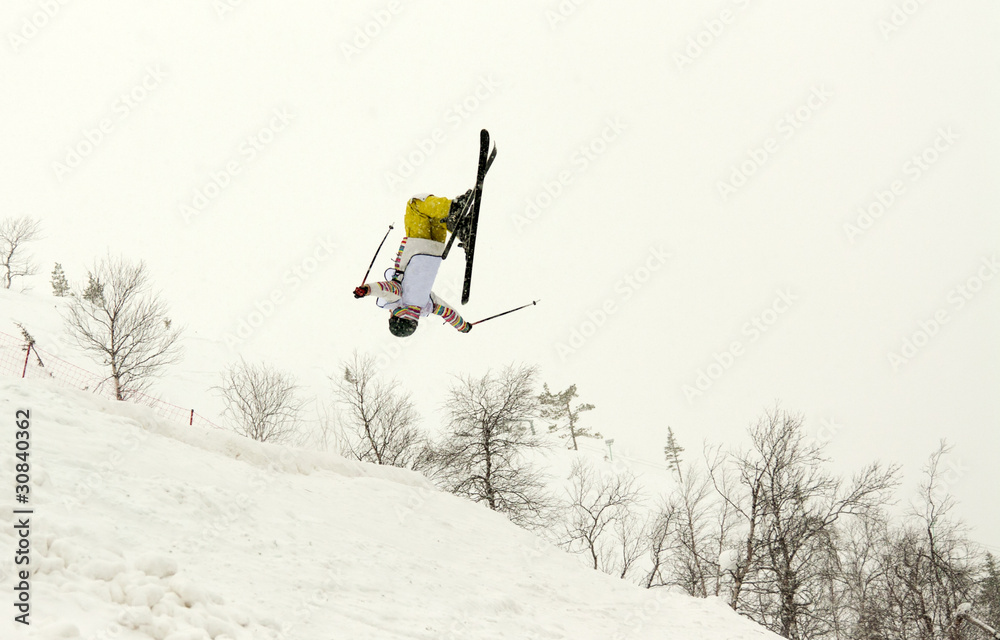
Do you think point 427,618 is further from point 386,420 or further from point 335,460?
point 386,420

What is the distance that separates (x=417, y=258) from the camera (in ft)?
23.8

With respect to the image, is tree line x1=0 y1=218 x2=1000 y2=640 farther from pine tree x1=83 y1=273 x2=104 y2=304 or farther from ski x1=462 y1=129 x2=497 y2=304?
ski x1=462 y1=129 x2=497 y2=304

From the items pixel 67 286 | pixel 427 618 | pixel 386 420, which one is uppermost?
pixel 67 286

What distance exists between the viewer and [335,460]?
13.2 m

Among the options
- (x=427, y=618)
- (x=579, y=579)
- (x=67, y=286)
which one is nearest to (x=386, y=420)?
(x=579, y=579)

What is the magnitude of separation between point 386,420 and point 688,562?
49.8ft

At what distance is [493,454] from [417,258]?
54.5ft

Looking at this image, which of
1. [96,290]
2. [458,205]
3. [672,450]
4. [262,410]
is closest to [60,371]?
[96,290]

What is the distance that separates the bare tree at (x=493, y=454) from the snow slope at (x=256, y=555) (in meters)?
9.36

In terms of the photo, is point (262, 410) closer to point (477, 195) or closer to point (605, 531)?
point (605, 531)

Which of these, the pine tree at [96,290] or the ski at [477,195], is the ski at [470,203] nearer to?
the ski at [477,195]

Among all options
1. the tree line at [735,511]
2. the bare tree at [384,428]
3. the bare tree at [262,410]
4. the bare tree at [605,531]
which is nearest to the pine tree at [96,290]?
the tree line at [735,511]

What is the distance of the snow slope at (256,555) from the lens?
4531 mm

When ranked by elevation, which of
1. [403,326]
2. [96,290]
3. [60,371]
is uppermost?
[96,290]
